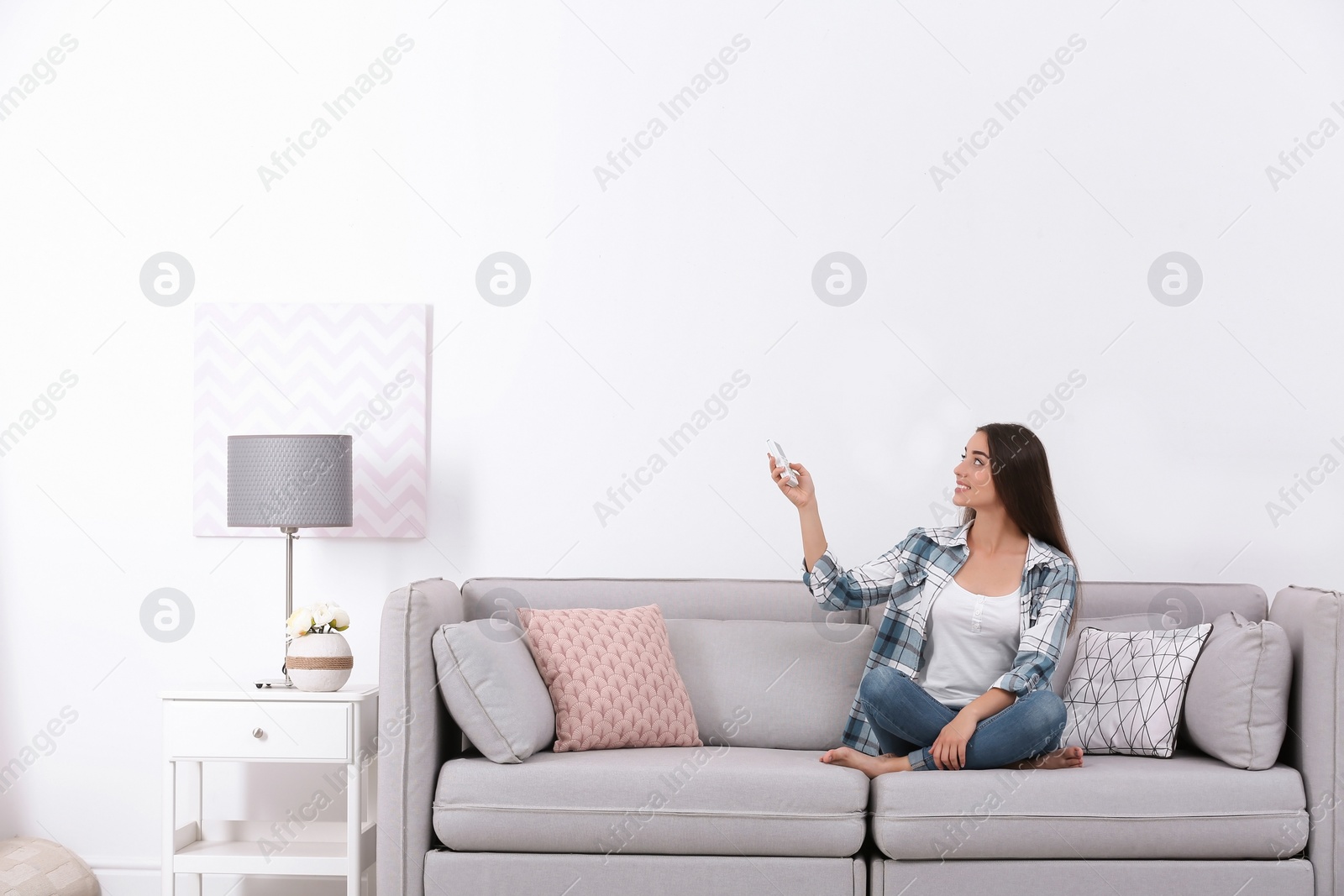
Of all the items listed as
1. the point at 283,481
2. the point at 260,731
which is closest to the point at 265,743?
the point at 260,731

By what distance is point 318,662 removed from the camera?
109 inches

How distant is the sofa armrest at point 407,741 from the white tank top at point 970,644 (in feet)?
3.74

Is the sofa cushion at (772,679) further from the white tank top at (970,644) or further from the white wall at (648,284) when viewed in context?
the white wall at (648,284)

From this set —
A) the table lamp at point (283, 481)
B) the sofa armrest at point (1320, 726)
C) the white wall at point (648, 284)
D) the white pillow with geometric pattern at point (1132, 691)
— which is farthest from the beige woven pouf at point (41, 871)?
the sofa armrest at point (1320, 726)

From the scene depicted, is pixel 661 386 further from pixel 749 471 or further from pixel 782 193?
pixel 782 193

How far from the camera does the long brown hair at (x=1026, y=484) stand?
266 centimetres

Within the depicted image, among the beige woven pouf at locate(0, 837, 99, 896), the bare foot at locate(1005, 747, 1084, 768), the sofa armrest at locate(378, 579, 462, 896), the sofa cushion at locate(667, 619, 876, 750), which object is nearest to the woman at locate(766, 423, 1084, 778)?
the bare foot at locate(1005, 747, 1084, 768)

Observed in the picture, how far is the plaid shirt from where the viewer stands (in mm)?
2557

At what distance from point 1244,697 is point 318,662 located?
7.03 feet

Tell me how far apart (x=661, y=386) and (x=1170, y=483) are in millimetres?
1480

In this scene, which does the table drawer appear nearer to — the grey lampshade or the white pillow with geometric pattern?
the grey lampshade

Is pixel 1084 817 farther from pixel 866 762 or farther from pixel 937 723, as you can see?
pixel 866 762

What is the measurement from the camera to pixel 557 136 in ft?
10.9

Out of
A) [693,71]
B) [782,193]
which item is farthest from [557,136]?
[782,193]
